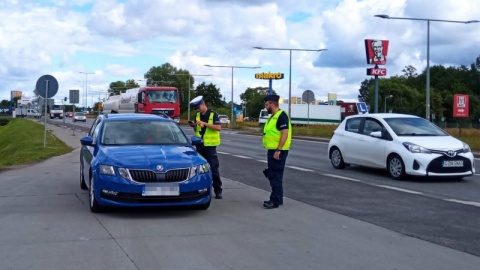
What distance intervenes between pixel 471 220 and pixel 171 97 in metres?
35.8

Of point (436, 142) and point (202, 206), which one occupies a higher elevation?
point (436, 142)

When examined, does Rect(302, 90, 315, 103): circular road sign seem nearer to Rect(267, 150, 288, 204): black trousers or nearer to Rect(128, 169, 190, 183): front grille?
Rect(267, 150, 288, 204): black trousers

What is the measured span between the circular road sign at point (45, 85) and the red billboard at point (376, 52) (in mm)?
22742

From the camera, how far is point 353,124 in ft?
52.7

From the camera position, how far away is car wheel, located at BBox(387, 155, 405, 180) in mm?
13797

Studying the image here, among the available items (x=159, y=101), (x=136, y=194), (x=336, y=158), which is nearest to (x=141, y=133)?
(x=136, y=194)

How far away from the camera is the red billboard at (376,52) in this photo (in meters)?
40.1

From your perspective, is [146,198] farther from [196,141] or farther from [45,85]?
[45,85]

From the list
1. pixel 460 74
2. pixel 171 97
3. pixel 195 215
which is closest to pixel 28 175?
pixel 195 215

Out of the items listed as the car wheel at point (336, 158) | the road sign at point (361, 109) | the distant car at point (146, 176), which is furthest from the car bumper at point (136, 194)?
the road sign at point (361, 109)

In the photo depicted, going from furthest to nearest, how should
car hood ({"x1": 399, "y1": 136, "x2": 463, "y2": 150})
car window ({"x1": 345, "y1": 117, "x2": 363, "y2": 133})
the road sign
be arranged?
the road sign
car window ({"x1": 345, "y1": 117, "x2": 363, "y2": 133})
car hood ({"x1": 399, "y1": 136, "x2": 463, "y2": 150})

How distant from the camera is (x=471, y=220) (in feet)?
29.1

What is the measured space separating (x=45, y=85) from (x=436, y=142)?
48.6 ft

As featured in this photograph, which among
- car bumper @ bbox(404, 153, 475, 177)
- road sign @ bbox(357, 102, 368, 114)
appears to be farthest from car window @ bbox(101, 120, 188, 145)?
road sign @ bbox(357, 102, 368, 114)
